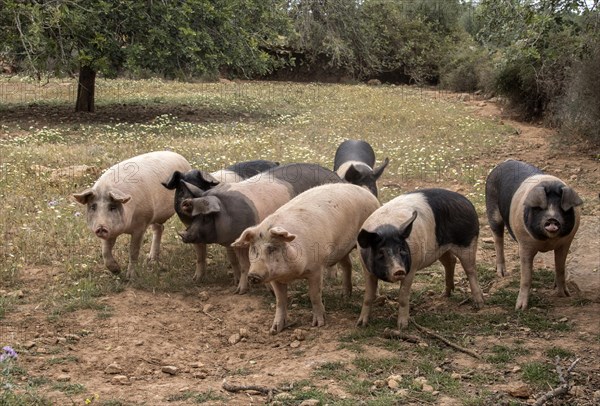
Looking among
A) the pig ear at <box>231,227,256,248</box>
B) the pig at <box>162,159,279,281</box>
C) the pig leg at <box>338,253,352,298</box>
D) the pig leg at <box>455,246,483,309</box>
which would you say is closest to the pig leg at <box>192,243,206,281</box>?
the pig at <box>162,159,279,281</box>

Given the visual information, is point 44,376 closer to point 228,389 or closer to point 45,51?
point 228,389

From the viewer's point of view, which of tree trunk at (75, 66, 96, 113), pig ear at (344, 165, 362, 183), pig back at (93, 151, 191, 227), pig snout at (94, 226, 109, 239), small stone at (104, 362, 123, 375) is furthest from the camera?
tree trunk at (75, 66, 96, 113)

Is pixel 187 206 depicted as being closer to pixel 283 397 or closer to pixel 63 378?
pixel 63 378

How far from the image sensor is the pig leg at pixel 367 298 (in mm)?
6668

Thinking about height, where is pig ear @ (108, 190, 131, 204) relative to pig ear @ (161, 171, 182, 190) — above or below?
below

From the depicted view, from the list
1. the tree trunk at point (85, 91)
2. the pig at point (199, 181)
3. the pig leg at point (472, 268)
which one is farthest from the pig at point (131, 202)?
the tree trunk at point (85, 91)

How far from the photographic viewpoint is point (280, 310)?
6746 millimetres

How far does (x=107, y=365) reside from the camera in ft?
19.0

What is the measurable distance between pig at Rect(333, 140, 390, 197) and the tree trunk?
9669 millimetres

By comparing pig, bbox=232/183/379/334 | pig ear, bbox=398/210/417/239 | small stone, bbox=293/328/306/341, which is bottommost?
small stone, bbox=293/328/306/341

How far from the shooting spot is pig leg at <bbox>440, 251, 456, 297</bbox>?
739cm

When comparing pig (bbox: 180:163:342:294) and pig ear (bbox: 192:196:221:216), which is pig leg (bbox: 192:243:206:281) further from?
pig ear (bbox: 192:196:221:216)

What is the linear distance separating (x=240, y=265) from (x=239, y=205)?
25.4 inches

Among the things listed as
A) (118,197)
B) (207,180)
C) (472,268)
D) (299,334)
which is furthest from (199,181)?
(472,268)
